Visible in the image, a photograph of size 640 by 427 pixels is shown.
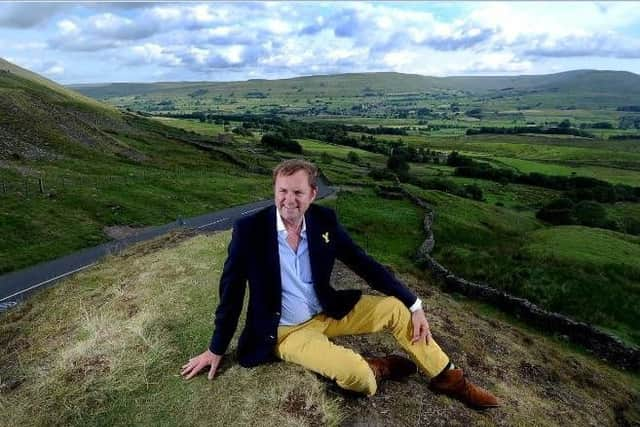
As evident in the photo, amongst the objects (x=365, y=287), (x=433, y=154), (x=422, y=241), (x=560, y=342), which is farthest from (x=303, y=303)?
(x=433, y=154)

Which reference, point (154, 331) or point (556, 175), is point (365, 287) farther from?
point (556, 175)

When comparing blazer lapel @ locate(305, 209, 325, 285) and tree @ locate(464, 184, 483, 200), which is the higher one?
blazer lapel @ locate(305, 209, 325, 285)

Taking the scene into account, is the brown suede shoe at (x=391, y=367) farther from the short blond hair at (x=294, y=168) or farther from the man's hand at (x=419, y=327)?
the short blond hair at (x=294, y=168)

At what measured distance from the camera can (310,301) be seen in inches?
344

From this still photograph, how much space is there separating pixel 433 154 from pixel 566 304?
11644 cm

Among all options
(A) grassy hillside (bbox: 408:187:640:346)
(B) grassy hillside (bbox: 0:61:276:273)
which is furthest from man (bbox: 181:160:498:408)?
(B) grassy hillside (bbox: 0:61:276:273)

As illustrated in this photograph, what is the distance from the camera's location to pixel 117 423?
9.08m

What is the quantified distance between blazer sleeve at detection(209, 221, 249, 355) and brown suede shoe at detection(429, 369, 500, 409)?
136 inches

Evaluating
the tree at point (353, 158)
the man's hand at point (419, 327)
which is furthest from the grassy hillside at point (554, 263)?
the tree at point (353, 158)

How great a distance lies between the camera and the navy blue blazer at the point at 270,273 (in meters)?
8.28

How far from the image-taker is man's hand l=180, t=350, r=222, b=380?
9102 mm

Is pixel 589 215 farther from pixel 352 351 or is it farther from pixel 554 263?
pixel 352 351

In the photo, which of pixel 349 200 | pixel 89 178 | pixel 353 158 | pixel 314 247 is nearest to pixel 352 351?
pixel 314 247

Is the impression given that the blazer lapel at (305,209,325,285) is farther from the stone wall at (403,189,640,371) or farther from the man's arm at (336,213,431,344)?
the stone wall at (403,189,640,371)
